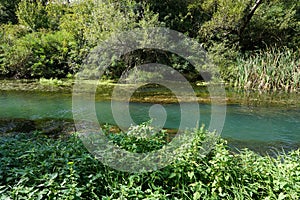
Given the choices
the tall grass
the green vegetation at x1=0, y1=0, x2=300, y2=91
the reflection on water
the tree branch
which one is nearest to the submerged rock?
the reflection on water

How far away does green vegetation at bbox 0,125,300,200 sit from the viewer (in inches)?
78.3

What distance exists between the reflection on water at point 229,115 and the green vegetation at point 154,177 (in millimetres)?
2162

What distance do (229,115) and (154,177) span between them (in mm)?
4407

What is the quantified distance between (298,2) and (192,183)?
47.5 ft

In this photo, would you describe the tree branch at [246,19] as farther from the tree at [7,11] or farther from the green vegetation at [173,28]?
the tree at [7,11]

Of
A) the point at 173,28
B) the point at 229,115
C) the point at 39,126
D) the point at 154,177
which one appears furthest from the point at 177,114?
the point at 173,28

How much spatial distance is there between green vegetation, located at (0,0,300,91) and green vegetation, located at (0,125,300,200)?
26.4 ft

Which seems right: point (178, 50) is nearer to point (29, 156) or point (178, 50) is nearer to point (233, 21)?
point (233, 21)

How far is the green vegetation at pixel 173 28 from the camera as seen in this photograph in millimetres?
11320

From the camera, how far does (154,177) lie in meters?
2.19

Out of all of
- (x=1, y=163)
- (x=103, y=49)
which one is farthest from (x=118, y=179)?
(x=103, y=49)

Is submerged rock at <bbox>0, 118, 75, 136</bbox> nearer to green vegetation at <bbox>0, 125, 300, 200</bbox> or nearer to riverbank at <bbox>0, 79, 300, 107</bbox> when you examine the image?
green vegetation at <bbox>0, 125, 300, 200</bbox>

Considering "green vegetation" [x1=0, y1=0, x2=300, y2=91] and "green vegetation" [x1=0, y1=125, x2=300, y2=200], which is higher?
"green vegetation" [x1=0, y1=0, x2=300, y2=91]

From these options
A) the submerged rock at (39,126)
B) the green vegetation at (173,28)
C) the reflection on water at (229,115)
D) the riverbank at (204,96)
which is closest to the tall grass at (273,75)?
the green vegetation at (173,28)
